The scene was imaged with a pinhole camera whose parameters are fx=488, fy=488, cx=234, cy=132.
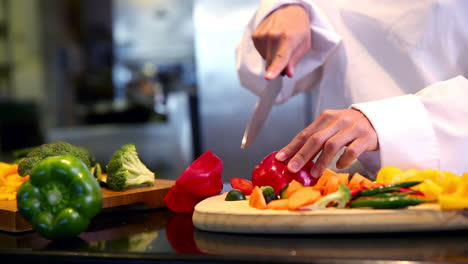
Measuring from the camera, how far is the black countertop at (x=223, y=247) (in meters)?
0.63

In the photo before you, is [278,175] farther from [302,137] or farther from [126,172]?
[126,172]

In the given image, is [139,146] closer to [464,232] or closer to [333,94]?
[333,94]

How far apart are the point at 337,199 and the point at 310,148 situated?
0.66ft

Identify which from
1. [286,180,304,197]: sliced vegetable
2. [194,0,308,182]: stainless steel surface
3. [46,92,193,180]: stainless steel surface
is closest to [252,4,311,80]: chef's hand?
[286,180,304,197]: sliced vegetable

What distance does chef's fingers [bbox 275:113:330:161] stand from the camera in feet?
3.25

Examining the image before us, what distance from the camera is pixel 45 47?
192 inches

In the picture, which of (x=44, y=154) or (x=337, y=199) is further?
(x=44, y=154)

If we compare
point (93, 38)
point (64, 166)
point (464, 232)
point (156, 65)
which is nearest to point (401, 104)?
point (464, 232)

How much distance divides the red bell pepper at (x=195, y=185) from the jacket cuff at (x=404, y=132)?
0.34 metres

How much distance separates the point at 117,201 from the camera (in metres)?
1.04

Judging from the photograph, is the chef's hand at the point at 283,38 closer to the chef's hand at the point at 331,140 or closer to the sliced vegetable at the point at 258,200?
the chef's hand at the point at 331,140

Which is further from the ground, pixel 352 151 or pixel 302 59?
pixel 302 59

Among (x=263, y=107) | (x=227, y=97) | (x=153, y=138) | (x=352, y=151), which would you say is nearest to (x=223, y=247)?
(x=352, y=151)

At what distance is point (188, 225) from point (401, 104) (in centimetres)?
55
